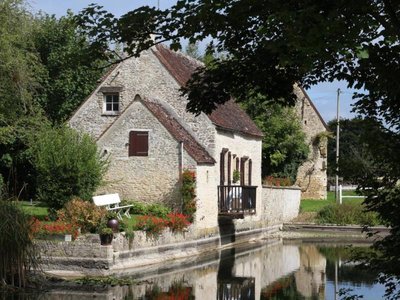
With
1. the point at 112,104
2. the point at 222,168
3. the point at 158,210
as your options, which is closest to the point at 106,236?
the point at 158,210

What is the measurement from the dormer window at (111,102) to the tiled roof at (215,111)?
250cm

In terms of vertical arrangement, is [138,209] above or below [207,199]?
below

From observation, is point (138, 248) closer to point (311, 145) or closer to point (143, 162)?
point (143, 162)

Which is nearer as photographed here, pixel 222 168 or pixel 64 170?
pixel 64 170

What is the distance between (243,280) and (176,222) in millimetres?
Result: 4551

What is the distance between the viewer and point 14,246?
15383 millimetres

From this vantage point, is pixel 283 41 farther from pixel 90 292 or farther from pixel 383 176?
pixel 90 292

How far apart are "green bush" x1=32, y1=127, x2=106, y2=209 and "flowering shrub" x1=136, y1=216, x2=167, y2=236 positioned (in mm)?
2429

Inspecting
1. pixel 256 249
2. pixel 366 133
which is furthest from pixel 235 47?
pixel 256 249

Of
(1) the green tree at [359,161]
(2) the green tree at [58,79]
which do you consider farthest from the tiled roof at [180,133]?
(1) the green tree at [359,161]

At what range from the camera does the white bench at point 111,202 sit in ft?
77.3

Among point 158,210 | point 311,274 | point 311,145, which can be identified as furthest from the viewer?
point 311,145

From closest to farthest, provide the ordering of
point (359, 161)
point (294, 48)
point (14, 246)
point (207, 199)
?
point (294, 48) → point (359, 161) → point (14, 246) → point (207, 199)

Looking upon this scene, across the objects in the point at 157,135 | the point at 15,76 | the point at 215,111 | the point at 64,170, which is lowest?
the point at 64,170
